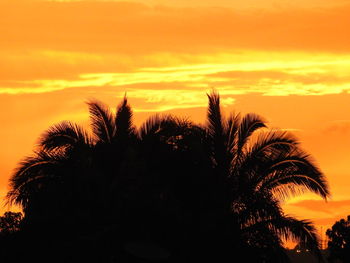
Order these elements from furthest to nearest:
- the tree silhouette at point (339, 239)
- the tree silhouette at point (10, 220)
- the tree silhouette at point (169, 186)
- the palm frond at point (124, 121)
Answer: the tree silhouette at point (339, 239) → the tree silhouette at point (10, 220) → the palm frond at point (124, 121) → the tree silhouette at point (169, 186)

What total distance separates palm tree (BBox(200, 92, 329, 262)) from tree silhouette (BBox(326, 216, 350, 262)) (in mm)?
15596

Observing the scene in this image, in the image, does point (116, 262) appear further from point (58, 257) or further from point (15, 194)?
point (15, 194)

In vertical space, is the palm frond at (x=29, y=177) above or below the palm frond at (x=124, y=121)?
below

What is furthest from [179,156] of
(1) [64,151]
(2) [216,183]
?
(1) [64,151]

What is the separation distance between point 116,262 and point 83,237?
1492 millimetres

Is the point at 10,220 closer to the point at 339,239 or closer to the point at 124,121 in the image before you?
the point at 124,121

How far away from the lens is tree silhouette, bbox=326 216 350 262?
48.6 metres

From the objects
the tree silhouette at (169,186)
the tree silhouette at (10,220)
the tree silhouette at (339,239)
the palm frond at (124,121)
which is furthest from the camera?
the tree silhouette at (339,239)

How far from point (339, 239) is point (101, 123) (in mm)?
19245

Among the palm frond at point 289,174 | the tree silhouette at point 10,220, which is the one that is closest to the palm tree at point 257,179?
the palm frond at point 289,174

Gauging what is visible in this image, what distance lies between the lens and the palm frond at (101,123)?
35.0 meters

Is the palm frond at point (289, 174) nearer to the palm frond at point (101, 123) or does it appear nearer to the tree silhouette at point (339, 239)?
the palm frond at point (101, 123)

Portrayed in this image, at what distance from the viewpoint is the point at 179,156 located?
33969mm

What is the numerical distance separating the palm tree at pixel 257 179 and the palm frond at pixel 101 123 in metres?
3.60
